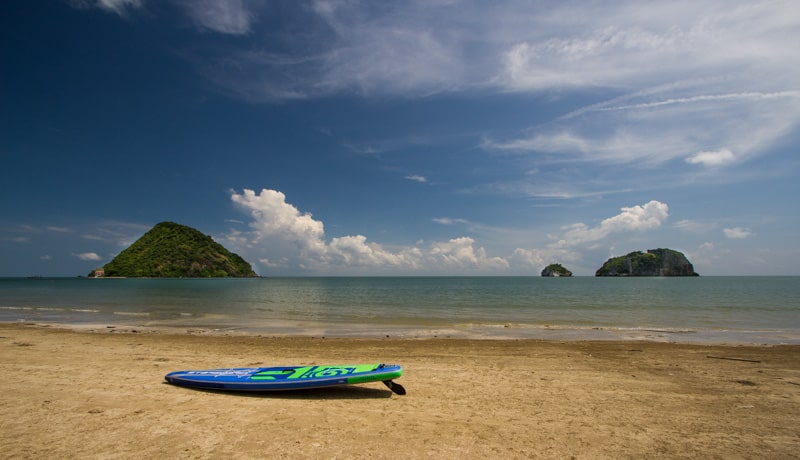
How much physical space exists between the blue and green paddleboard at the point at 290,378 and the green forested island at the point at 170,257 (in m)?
178

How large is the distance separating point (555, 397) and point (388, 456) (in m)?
4.40

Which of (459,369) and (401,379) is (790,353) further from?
(401,379)

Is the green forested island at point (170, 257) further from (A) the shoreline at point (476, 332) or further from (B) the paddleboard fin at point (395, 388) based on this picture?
(B) the paddleboard fin at point (395, 388)

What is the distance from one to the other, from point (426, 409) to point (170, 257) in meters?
186

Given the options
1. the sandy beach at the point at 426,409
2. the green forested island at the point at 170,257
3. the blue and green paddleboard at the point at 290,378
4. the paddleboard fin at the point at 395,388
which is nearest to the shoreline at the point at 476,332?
the sandy beach at the point at 426,409

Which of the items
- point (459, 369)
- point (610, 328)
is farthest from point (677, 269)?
point (459, 369)

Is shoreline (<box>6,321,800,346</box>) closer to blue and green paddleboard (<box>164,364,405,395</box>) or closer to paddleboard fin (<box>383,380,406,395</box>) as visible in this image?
blue and green paddleboard (<box>164,364,405,395</box>)

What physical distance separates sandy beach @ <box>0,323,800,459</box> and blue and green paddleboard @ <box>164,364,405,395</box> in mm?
A: 254

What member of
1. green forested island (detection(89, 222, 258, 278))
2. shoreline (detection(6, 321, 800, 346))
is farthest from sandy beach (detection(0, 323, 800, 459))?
green forested island (detection(89, 222, 258, 278))

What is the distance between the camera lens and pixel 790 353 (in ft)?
42.2

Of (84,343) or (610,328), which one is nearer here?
(84,343)

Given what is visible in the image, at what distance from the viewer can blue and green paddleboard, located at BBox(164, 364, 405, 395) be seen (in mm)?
7660

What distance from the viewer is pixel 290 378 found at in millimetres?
7840

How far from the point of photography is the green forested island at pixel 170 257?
158 m
